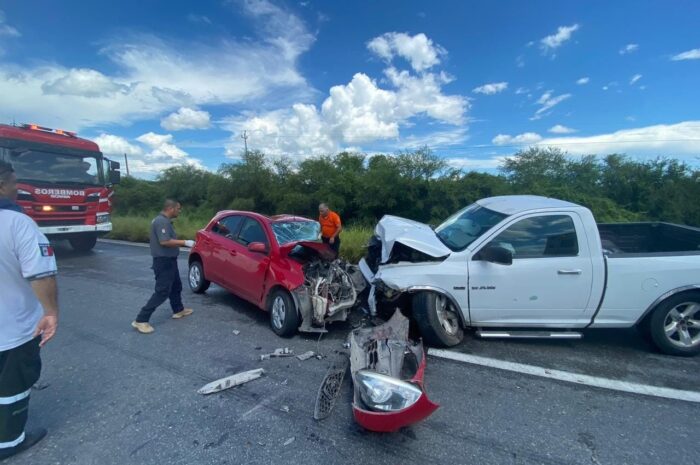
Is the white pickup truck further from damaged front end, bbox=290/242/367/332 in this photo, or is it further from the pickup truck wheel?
the pickup truck wheel

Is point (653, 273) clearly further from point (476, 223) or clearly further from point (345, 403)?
point (345, 403)

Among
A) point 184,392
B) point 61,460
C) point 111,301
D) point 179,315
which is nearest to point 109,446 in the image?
point 61,460

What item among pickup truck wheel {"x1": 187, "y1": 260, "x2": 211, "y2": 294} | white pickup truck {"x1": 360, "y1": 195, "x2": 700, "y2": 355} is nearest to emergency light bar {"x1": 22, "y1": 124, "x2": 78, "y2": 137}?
pickup truck wheel {"x1": 187, "y1": 260, "x2": 211, "y2": 294}

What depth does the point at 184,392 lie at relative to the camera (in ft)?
9.68

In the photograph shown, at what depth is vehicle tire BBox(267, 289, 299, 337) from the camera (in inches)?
157

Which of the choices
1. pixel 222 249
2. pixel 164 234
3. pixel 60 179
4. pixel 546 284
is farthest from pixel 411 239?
pixel 60 179

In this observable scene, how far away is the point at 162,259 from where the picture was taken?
4.44m

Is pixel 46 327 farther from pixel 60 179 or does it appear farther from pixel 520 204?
pixel 60 179

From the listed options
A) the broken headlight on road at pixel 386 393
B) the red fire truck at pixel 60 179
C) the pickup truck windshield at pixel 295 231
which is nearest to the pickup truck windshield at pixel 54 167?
the red fire truck at pixel 60 179

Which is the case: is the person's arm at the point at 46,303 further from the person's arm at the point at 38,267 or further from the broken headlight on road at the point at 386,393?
the broken headlight on road at the point at 386,393

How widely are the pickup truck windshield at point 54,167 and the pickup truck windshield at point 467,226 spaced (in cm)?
1007

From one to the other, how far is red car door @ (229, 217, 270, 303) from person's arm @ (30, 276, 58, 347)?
2358 millimetres

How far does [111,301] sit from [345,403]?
4.74 metres

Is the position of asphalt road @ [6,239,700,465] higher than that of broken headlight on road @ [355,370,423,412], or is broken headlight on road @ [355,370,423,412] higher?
broken headlight on road @ [355,370,423,412]
